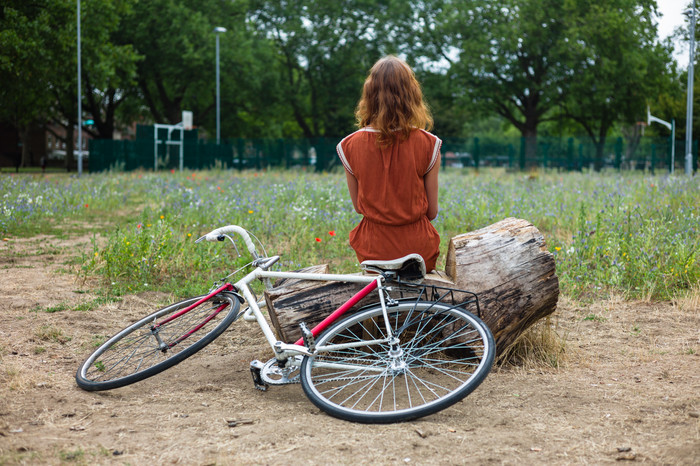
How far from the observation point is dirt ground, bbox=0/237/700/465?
289 centimetres

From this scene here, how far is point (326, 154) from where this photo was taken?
3362 cm

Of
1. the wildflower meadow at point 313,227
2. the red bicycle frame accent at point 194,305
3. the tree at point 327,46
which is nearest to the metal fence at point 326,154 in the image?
the tree at point 327,46

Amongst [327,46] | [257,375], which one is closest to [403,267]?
[257,375]

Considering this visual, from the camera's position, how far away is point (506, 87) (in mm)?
38531

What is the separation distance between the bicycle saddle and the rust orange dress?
0.07m

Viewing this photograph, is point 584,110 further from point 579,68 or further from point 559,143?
point 559,143

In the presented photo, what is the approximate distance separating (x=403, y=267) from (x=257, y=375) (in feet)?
3.41

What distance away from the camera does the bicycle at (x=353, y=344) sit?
3395mm

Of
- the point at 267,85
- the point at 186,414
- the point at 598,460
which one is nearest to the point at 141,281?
the point at 186,414

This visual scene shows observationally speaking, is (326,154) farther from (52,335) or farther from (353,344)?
(353,344)

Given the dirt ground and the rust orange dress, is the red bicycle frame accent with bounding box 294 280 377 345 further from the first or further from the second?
the dirt ground

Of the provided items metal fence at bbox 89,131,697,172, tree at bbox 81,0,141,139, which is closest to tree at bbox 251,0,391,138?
metal fence at bbox 89,131,697,172

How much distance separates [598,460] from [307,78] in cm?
4170

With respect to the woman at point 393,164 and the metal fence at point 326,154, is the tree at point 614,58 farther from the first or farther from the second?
the woman at point 393,164
